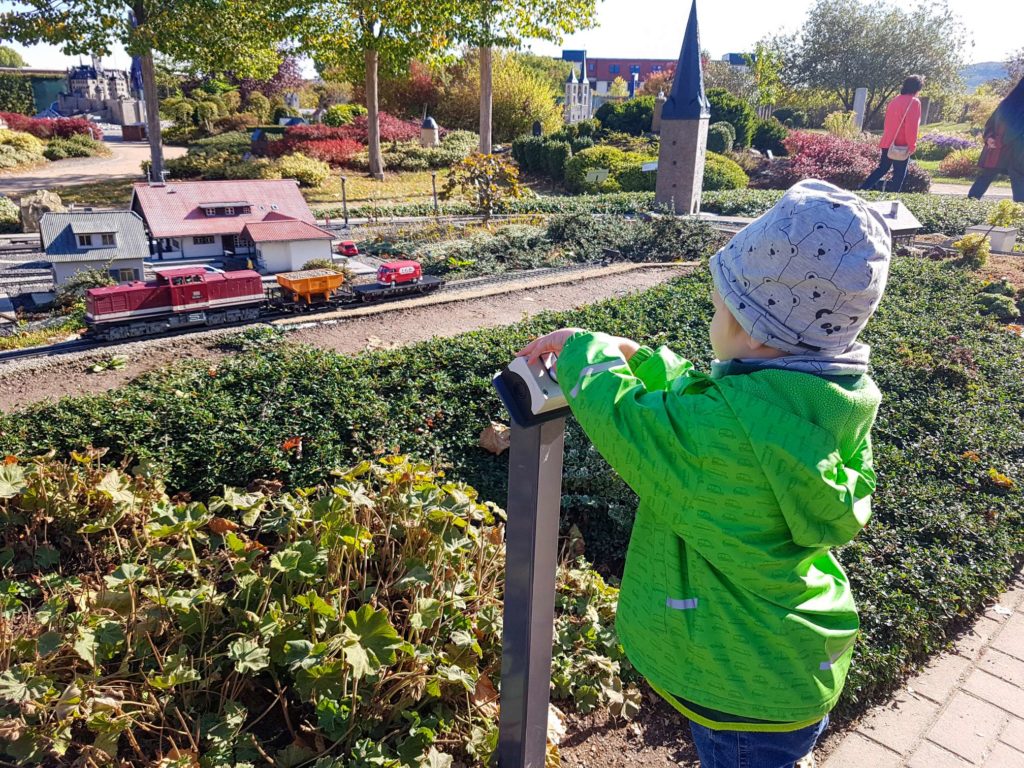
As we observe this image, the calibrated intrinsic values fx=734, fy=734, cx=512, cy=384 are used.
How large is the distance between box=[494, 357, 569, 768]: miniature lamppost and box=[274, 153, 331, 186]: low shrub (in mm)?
21558

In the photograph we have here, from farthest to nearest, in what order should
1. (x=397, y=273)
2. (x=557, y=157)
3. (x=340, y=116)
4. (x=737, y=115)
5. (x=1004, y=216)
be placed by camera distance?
1. (x=340, y=116)
2. (x=737, y=115)
3. (x=557, y=157)
4. (x=1004, y=216)
5. (x=397, y=273)

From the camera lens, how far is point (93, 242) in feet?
31.6

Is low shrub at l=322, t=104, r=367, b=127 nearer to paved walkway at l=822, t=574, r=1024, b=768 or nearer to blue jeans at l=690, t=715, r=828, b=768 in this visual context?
paved walkway at l=822, t=574, r=1024, b=768

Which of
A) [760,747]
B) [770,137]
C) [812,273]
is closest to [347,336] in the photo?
[760,747]

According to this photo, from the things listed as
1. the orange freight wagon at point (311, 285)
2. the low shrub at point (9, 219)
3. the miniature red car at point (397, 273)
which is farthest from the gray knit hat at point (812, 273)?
the low shrub at point (9, 219)

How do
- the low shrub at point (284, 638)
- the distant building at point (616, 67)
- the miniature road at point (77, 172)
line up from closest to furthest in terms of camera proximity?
the low shrub at point (284, 638) < the miniature road at point (77, 172) < the distant building at point (616, 67)

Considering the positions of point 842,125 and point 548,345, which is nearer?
point 548,345

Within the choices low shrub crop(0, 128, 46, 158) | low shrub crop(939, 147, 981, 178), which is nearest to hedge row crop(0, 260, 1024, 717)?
low shrub crop(0, 128, 46, 158)

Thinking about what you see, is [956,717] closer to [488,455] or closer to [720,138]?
[488,455]

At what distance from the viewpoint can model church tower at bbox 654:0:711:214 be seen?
18.1 meters

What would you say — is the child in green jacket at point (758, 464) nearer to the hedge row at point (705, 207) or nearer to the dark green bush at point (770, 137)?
the hedge row at point (705, 207)

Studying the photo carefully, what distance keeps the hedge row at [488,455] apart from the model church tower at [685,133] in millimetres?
12963

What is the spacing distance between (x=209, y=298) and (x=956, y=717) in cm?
776

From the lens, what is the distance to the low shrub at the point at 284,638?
227 centimetres
